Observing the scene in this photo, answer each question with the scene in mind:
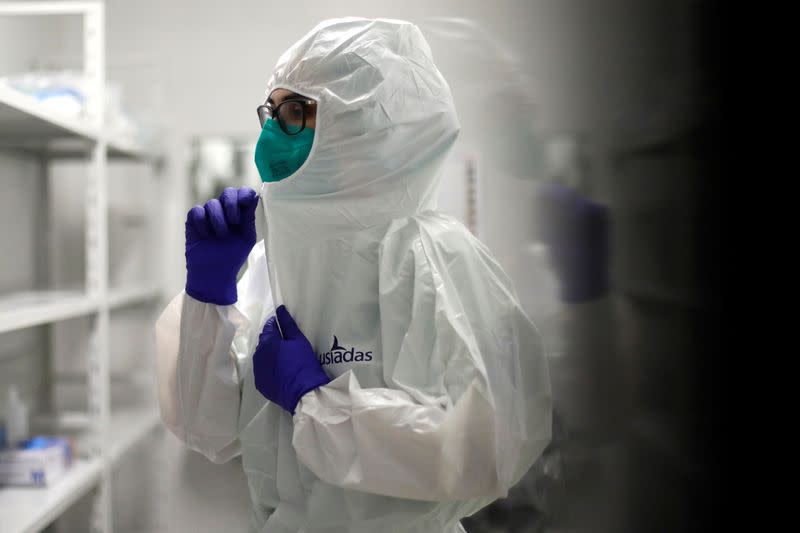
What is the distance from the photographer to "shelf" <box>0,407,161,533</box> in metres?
0.96

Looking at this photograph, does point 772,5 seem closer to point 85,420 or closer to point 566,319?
point 566,319

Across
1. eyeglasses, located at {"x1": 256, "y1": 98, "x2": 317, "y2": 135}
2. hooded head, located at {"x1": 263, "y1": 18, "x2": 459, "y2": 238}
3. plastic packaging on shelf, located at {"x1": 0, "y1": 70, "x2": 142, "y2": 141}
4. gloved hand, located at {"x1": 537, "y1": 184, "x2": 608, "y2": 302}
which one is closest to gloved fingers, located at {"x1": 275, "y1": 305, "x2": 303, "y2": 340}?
hooded head, located at {"x1": 263, "y1": 18, "x2": 459, "y2": 238}

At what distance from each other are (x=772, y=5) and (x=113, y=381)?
66.5 inches

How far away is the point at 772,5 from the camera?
0.92 feet

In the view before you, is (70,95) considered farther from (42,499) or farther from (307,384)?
(307,384)

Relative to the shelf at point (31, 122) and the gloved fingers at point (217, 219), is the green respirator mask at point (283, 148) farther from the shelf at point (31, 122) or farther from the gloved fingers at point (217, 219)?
the shelf at point (31, 122)

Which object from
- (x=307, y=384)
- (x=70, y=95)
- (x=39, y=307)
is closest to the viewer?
(x=307, y=384)

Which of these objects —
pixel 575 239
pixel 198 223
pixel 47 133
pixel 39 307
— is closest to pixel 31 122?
pixel 47 133

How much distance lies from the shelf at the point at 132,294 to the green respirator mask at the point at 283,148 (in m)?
0.92

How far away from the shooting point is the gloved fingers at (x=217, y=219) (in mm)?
678

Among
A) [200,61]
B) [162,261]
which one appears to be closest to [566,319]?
[200,61]

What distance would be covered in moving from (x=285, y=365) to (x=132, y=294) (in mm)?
1022

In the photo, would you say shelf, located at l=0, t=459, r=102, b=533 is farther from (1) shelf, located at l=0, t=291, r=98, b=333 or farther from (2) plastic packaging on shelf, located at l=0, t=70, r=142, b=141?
(2) plastic packaging on shelf, located at l=0, t=70, r=142, b=141

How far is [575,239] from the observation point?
66cm
